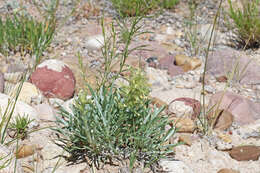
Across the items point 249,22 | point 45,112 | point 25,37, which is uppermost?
point 249,22

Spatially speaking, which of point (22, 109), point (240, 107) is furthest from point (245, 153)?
point (22, 109)

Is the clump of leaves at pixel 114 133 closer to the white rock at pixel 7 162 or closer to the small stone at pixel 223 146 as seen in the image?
the white rock at pixel 7 162

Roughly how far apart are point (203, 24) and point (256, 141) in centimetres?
240

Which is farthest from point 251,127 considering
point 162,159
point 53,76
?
point 53,76

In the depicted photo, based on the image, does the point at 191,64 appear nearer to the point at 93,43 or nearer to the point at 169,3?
the point at 93,43

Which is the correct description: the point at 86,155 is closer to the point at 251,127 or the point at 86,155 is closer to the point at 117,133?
the point at 117,133

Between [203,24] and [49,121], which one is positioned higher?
[203,24]

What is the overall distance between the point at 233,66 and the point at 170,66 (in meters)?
0.68

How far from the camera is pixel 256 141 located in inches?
112

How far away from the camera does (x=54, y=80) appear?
3.34 m

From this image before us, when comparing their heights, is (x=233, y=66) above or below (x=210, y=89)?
above

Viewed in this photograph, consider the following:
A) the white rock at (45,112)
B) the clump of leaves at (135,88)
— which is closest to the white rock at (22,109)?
the white rock at (45,112)

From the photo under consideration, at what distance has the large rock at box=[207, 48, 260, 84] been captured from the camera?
12.0ft

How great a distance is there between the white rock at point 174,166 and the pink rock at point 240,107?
0.85 metres
